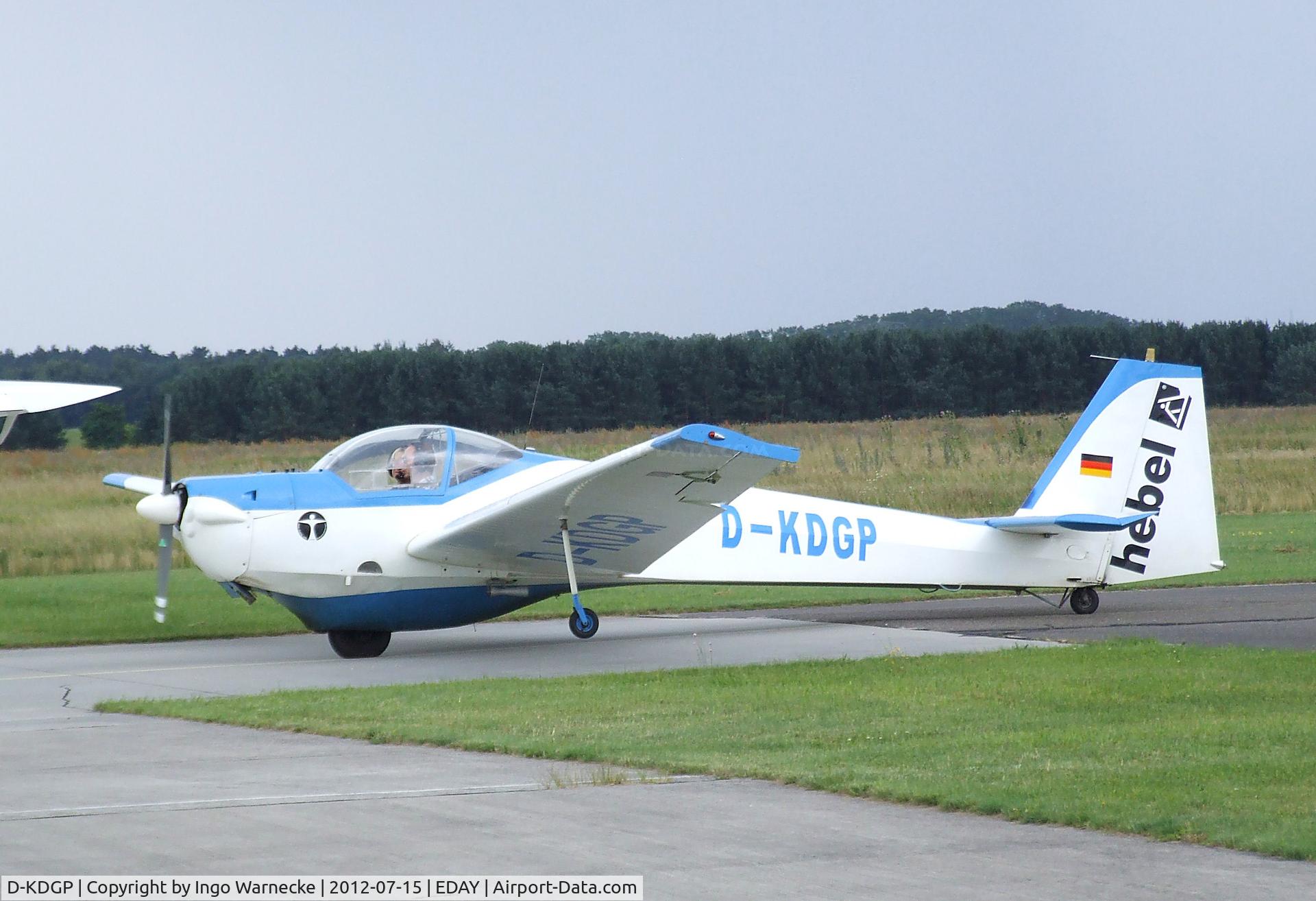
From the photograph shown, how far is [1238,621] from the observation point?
14773 mm

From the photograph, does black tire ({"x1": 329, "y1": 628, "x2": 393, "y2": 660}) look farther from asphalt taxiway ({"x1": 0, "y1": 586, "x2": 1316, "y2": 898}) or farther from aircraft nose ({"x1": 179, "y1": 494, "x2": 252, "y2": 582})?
asphalt taxiway ({"x1": 0, "y1": 586, "x2": 1316, "y2": 898})

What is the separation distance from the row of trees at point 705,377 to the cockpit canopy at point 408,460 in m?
39.9

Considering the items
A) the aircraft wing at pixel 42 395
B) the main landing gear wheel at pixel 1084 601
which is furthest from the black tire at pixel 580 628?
the aircraft wing at pixel 42 395

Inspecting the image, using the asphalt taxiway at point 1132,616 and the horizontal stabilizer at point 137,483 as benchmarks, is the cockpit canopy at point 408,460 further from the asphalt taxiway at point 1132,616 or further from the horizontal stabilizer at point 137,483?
the asphalt taxiway at point 1132,616

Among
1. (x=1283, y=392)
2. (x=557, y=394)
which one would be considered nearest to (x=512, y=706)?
(x=557, y=394)

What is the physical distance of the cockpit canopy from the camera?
45.8ft

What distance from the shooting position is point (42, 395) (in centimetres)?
1923

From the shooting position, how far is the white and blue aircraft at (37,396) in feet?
61.0

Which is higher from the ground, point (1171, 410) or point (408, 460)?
point (1171, 410)

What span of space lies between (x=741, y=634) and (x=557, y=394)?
46326 mm

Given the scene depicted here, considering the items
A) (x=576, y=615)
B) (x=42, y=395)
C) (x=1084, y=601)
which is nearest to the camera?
(x=576, y=615)

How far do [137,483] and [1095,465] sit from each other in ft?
34.6
